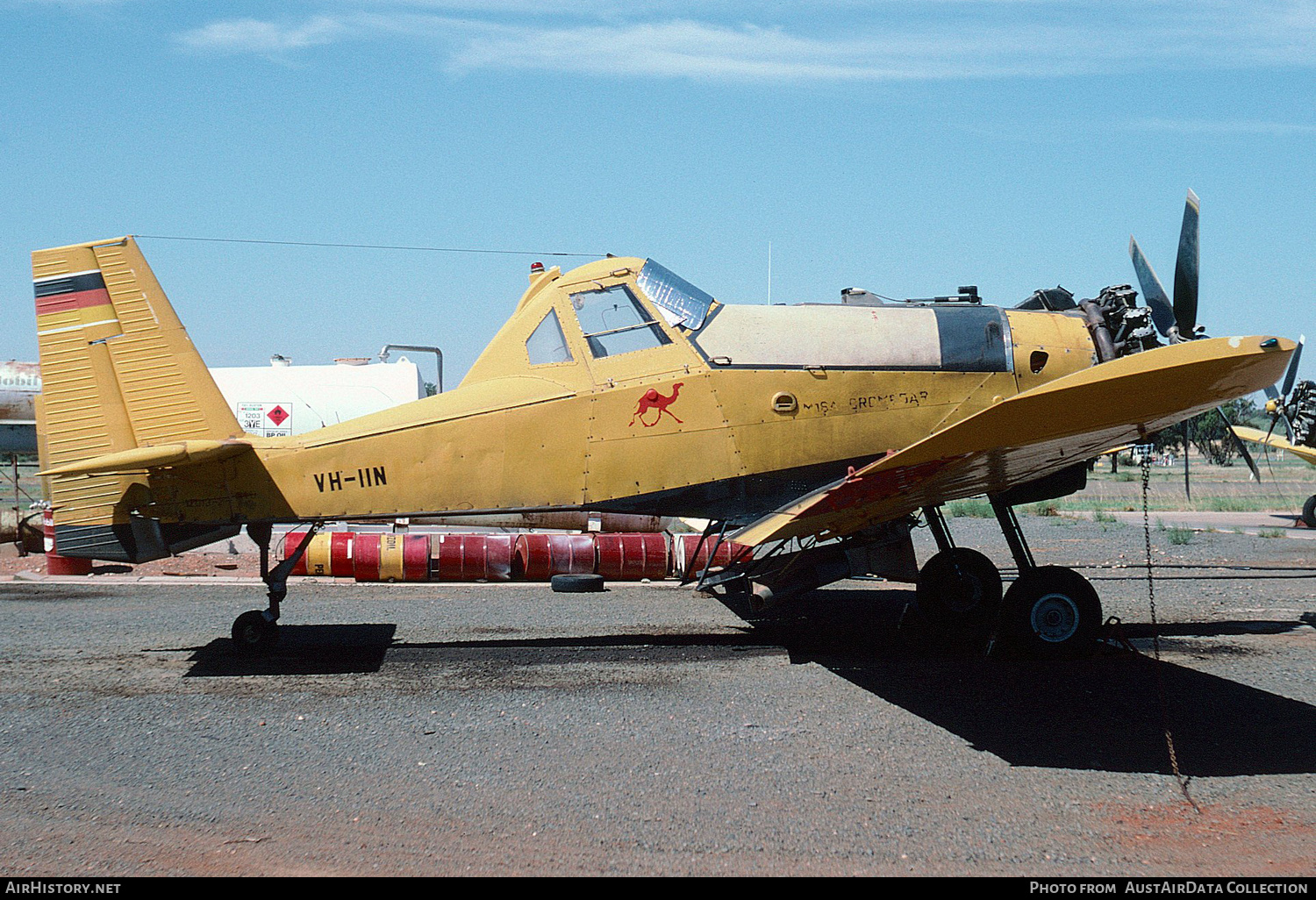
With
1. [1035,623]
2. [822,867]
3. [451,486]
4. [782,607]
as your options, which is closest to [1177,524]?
[782,607]

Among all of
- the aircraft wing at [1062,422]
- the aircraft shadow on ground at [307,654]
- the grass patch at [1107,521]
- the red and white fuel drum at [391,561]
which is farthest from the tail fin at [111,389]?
the grass patch at [1107,521]

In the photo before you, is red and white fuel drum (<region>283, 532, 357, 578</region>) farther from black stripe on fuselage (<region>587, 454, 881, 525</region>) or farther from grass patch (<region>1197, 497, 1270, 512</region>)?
grass patch (<region>1197, 497, 1270, 512</region>)

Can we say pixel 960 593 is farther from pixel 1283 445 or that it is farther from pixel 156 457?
pixel 1283 445

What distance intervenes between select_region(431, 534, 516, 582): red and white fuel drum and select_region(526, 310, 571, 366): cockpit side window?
18.7 ft

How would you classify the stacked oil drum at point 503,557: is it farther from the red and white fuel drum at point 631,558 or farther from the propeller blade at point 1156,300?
the propeller blade at point 1156,300

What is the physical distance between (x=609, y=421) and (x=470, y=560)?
6.13 m

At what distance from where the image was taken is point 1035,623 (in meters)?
7.99

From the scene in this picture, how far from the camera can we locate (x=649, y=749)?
5.93 m

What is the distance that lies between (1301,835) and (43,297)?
965 centimetres

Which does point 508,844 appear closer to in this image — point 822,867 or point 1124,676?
point 822,867

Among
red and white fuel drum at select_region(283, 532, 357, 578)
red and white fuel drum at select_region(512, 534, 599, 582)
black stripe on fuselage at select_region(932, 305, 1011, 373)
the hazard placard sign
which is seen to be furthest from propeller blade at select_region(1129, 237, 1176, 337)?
the hazard placard sign

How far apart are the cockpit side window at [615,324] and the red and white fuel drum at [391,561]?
21.0 ft

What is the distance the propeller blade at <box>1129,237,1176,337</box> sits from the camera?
8.89m

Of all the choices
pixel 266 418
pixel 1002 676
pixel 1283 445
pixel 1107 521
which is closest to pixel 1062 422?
pixel 1002 676
